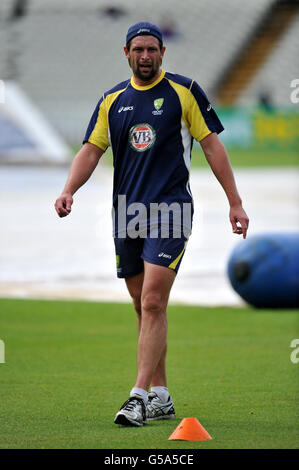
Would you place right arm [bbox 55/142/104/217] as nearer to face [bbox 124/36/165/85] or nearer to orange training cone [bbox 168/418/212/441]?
face [bbox 124/36/165/85]

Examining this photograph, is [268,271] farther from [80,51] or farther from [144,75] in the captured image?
[80,51]

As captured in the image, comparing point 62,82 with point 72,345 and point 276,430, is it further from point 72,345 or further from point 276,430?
point 276,430

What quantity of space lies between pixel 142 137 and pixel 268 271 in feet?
18.6

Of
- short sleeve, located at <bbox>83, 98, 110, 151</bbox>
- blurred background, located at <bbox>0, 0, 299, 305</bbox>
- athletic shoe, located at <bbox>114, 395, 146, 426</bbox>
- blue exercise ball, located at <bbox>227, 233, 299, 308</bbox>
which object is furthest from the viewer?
blurred background, located at <bbox>0, 0, 299, 305</bbox>

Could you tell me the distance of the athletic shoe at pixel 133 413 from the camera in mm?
5371

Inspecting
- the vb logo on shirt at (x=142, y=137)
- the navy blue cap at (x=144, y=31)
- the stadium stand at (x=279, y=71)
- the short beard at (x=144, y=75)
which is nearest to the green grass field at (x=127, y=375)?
the vb logo on shirt at (x=142, y=137)

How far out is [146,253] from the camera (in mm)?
5723

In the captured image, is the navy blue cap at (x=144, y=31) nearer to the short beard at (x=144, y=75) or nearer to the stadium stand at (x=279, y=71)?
the short beard at (x=144, y=75)

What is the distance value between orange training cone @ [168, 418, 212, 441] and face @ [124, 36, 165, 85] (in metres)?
1.97

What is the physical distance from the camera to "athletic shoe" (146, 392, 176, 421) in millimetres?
5793

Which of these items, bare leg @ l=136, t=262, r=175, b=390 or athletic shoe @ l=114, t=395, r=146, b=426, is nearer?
athletic shoe @ l=114, t=395, r=146, b=426

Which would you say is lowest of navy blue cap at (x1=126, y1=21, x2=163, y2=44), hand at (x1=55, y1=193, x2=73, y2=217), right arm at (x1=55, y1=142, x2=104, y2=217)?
hand at (x1=55, y1=193, x2=73, y2=217)

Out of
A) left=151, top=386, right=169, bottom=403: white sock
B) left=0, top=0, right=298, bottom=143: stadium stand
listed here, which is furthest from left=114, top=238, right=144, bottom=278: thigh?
left=0, top=0, right=298, bottom=143: stadium stand

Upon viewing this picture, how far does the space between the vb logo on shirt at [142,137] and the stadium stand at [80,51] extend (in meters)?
45.1
